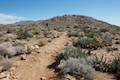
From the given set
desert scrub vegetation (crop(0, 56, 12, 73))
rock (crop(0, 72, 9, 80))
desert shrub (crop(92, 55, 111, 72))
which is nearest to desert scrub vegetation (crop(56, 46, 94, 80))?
desert shrub (crop(92, 55, 111, 72))

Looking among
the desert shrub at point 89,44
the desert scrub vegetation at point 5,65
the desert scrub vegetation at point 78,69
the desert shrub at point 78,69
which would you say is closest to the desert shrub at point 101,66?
the desert scrub vegetation at point 78,69

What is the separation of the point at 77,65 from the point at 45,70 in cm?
159

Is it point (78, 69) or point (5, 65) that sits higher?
point (78, 69)

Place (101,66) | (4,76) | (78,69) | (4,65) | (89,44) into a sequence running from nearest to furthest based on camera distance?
(78,69)
(4,76)
(101,66)
(4,65)
(89,44)

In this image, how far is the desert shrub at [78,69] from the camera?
25.1ft

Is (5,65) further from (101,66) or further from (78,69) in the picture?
(101,66)

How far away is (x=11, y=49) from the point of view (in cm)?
→ 1160

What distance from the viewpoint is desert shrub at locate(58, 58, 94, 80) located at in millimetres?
7639

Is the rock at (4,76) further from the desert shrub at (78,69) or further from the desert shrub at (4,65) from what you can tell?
the desert shrub at (78,69)

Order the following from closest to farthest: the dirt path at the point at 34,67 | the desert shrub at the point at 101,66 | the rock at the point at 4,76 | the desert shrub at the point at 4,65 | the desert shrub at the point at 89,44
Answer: the rock at the point at 4,76 → the dirt path at the point at 34,67 → the desert shrub at the point at 101,66 → the desert shrub at the point at 4,65 → the desert shrub at the point at 89,44

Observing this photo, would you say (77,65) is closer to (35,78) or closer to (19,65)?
(35,78)

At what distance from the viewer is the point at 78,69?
7.91 metres

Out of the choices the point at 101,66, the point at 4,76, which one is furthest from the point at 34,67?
the point at 101,66

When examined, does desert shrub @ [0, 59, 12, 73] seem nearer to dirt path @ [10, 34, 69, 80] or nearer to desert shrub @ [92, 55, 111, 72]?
dirt path @ [10, 34, 69, 80]
